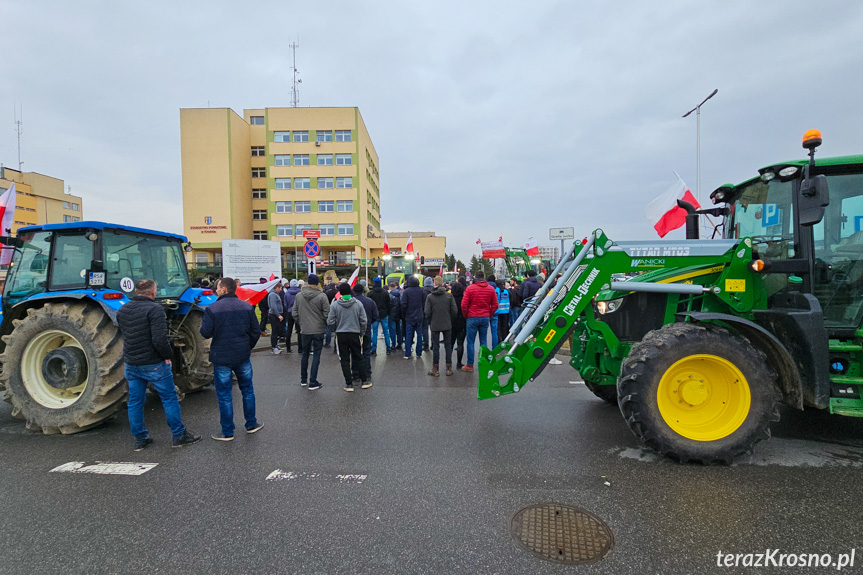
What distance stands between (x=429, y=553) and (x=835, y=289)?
15.0 feet

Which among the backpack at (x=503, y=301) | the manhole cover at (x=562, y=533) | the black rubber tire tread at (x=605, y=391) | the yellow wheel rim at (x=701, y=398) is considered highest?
the backpack at (x=503, y=301)

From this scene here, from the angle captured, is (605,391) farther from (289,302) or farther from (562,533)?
(289,302)

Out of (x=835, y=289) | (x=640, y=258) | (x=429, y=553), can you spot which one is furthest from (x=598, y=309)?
(x=429, y=553)

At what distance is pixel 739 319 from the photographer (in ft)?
12.7

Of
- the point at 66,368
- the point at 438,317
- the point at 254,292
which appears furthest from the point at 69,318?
the point at 438,317

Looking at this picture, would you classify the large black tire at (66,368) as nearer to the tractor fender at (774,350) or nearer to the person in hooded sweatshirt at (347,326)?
the person in hooded sweatshirt at (347,326)

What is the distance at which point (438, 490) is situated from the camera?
345 cm

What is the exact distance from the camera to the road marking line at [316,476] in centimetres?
367

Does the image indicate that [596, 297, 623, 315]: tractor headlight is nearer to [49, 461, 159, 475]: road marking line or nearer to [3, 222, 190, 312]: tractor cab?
[49, 461, 159, 475]: road marking line

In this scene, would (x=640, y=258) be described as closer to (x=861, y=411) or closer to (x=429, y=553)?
(x=861, y=411)

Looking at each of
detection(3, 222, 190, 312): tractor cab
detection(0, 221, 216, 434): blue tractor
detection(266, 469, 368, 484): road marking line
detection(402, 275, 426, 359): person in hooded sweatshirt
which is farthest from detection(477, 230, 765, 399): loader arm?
detection(3, 222, 190, 312): tractor cab

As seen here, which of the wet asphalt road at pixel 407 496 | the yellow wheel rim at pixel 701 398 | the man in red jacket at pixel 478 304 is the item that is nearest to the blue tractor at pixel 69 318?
the wet asphalt road at pixel 407 496

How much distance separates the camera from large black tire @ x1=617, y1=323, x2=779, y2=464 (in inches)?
149

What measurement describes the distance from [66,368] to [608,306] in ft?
21.2
